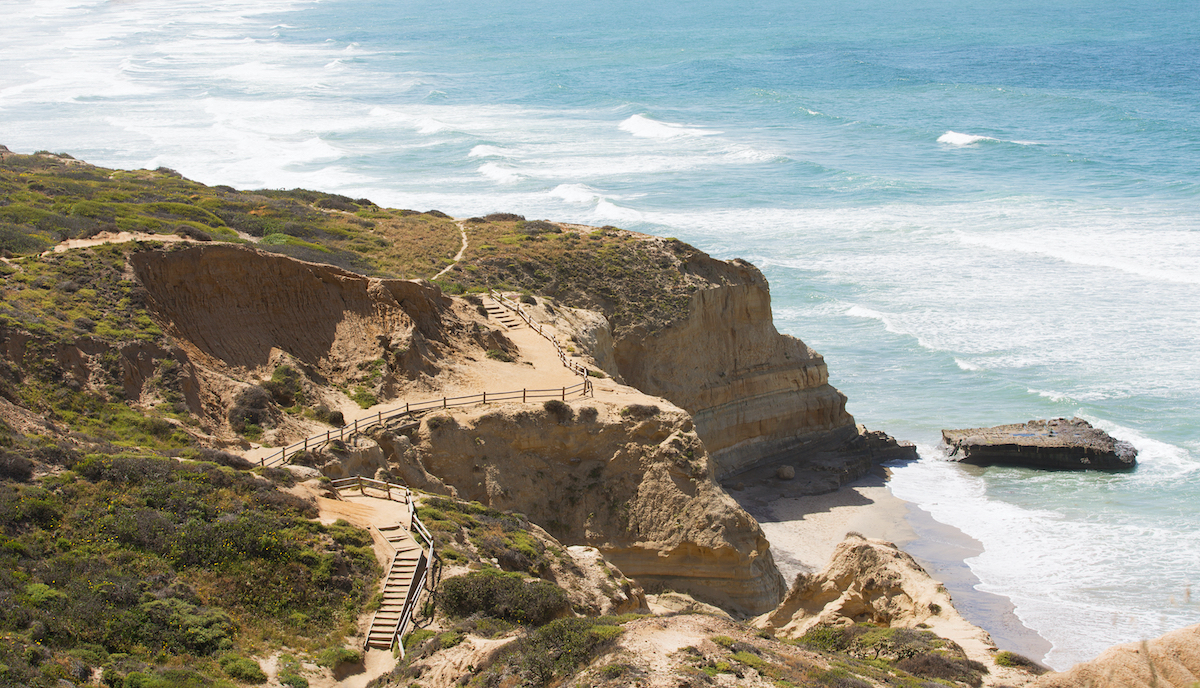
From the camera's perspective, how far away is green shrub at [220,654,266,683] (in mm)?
16516

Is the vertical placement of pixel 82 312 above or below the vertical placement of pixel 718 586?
above

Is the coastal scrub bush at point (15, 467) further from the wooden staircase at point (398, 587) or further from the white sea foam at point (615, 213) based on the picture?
the white sea foam at point (615, 213)

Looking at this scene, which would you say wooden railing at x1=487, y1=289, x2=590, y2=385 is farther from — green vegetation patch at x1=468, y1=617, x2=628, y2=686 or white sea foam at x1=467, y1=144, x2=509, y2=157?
white sea foam at x1=467, y1=144, x2=509, y2=157

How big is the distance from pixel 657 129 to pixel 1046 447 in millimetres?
76188

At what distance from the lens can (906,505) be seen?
139 feet

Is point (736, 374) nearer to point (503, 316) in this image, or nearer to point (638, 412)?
point (503, 316)

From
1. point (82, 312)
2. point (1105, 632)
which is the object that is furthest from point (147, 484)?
point (1105, 632)

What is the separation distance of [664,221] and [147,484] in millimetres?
61803

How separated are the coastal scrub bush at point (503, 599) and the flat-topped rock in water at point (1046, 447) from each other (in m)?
30.2

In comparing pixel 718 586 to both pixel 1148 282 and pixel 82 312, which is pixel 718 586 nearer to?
pixel 82 312

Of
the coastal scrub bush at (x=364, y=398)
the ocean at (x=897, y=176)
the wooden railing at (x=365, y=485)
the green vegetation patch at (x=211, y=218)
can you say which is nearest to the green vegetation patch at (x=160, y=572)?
the wooden railing at (x=365, y=485)

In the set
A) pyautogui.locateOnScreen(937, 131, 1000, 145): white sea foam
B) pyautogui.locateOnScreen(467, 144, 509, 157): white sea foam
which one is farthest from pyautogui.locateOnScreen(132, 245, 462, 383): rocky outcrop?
pyautogui.locateOnScreen(937, 131, 1000, 145): white sea foam

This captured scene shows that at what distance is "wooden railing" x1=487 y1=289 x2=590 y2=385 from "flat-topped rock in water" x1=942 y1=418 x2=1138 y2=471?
2037cm

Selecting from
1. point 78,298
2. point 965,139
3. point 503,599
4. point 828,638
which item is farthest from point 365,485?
point 965,139
